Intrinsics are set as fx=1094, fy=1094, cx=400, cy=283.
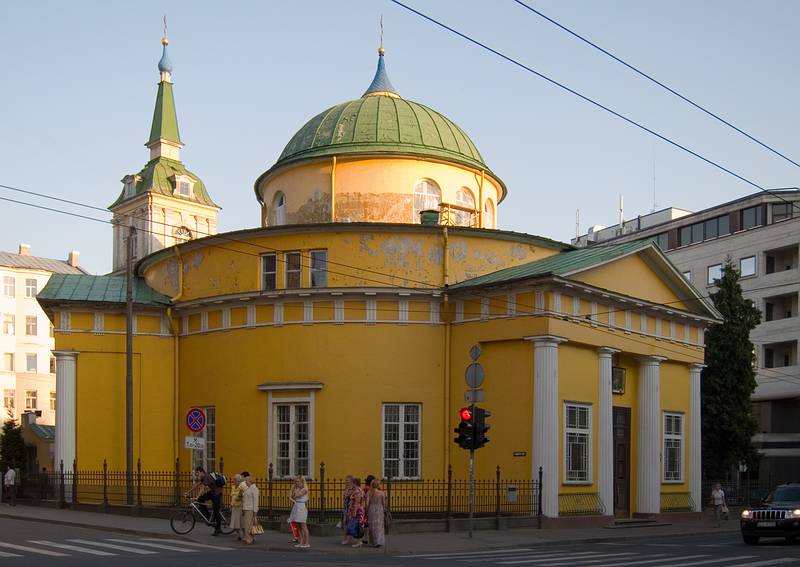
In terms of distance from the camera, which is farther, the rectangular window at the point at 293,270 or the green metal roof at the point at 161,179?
the green metal roof at the point at 161,179

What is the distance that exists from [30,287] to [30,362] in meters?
5.95

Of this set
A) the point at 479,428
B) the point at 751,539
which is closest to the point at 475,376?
the point at 479,428

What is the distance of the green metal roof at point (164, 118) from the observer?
89.8 m

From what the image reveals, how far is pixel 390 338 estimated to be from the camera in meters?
32.2

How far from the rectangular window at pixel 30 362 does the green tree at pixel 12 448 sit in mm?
27515

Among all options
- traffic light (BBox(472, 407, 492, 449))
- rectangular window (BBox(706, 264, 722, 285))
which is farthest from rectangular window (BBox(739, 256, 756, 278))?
traffic light (BBox(472, 407, 492, 449))

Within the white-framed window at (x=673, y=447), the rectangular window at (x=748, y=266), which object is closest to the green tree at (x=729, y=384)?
the white-framed window at (x=673, y=447)

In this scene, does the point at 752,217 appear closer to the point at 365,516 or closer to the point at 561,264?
the point at 561,264

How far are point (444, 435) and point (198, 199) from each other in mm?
63596

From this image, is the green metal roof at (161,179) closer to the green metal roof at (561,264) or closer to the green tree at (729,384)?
the green tree at (729,384)

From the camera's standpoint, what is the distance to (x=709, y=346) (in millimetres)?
44594

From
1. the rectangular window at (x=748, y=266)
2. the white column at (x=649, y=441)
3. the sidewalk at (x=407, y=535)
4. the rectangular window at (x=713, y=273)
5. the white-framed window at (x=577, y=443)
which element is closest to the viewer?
the sidewalk at (x=407, y=535)

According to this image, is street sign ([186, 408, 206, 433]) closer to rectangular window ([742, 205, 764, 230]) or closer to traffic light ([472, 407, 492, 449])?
traffic light ([472, 407, 492, 449])

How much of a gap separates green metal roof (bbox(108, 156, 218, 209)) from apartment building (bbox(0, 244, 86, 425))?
10.7 meters
